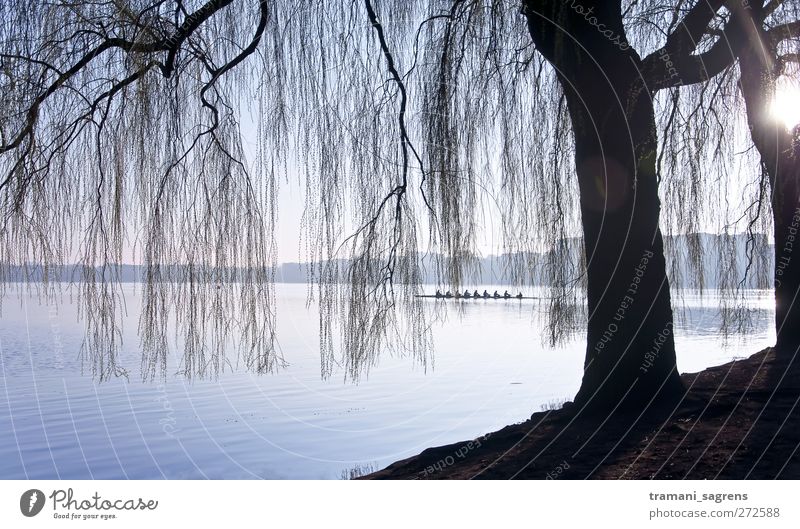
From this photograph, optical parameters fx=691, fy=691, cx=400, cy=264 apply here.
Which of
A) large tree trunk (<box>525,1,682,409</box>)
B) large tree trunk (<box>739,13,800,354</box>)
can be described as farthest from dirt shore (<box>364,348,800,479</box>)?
large tree trunk (<box>739,13,800,354</box>)

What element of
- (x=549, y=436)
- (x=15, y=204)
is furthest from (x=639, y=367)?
(x=15, y=204)

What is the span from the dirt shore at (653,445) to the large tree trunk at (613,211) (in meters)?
0.17

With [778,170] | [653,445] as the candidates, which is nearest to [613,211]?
[653,445]

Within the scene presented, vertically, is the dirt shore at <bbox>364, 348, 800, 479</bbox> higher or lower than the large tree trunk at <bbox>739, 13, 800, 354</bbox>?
lower

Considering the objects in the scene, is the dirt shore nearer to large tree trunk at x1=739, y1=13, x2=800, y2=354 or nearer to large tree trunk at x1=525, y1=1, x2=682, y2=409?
large tree trunk at x1=525, y1=1, x2=682, y2=409

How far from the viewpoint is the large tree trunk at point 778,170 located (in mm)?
3275

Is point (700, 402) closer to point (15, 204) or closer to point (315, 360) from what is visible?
point (315, 360)

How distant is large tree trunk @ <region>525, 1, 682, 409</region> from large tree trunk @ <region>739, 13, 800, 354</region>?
851 mm

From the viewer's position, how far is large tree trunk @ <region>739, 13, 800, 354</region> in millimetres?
3275

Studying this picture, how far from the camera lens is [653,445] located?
2.38 m

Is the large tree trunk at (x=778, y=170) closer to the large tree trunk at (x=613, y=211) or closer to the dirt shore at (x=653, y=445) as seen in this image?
the large tree trunk at (x=613, y=211)

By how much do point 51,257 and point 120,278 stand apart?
368 millimetres

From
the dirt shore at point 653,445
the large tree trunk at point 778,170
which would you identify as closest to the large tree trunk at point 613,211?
the dirt shore at point 653,445

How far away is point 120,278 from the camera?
7.70 feet
